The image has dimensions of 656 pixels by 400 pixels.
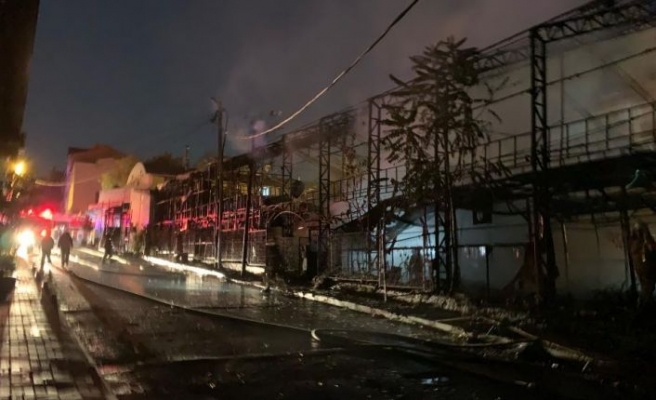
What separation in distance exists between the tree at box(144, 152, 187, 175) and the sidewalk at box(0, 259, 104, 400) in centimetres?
3996

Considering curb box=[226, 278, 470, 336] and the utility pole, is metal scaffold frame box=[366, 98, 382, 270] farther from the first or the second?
the utility pole

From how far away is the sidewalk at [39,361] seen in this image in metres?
5.94

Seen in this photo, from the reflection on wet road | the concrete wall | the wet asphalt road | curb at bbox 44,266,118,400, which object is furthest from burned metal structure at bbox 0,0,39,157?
the concrete wall

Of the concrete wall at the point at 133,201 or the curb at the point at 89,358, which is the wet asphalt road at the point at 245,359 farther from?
the concrete wall at the point at 133,201

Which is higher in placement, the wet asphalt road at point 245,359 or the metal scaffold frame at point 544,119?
the metal scaffold frame at point 544,119

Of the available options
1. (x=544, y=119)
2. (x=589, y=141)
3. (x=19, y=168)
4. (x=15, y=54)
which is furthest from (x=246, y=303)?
(x=589, y=141)

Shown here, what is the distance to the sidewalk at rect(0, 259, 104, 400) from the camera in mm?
5938

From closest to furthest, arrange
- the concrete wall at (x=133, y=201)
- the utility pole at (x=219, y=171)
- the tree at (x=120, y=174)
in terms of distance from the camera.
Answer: the utility pole at (x=219, y=171) → the concrete wall at (x=133, y=201) → the tree at (x=120, y=174)

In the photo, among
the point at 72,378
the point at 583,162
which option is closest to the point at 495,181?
the point at 583,162

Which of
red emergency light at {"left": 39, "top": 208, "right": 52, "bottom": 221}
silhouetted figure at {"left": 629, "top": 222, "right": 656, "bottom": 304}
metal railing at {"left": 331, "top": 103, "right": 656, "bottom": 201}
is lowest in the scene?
silhouetted figure at {"left": 629, "top": 222, "right": 656, "bottom": 304}

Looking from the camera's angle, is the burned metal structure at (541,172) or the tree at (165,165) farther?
the tree at (165,165)

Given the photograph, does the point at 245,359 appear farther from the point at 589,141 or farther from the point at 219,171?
the point at 219,171

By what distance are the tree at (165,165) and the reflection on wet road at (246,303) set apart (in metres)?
27.8

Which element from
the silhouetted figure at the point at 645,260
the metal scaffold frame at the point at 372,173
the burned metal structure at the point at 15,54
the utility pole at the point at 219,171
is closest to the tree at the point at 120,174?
the utility pole at the point at 219,171
